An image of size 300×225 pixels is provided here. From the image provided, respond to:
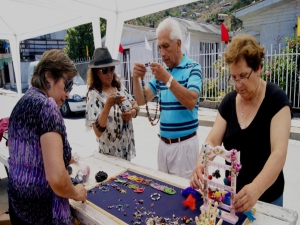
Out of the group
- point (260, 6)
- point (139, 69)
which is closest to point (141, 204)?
point (139, 69)

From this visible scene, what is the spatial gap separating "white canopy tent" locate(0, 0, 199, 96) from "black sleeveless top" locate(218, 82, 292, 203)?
267cm

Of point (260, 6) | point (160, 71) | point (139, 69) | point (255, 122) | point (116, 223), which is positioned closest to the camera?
point (116, 223)

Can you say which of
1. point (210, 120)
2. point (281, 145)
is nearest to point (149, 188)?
point (281, 145)

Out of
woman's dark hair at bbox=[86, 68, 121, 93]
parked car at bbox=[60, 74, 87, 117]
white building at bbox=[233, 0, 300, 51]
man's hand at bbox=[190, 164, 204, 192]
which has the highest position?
white building at bbox=[233, 0, 300, 51]

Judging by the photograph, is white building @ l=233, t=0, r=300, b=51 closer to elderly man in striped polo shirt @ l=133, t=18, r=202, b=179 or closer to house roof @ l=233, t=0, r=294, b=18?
house roof @ l=233, t=0, r=294, b=18

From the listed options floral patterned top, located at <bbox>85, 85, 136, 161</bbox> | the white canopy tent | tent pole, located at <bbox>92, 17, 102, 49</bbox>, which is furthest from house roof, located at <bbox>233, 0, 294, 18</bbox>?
floral patterned top, located at <bbox>85, 85, 136, 161</bbox>

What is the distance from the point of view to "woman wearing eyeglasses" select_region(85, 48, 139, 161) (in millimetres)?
2102

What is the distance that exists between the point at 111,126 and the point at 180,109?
62 cm

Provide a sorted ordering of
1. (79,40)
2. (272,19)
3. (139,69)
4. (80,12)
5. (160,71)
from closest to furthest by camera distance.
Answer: (160,71)
(139,69)
(80,12)
(272,19)
(79,40)

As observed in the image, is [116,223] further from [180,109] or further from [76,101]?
[76,101]

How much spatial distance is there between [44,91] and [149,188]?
0.83m

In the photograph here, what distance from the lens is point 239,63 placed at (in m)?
1.31

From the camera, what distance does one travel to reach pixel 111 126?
2148 millimetres

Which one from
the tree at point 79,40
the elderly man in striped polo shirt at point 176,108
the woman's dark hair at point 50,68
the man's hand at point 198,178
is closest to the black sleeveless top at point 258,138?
the man's hand at point 198,178
